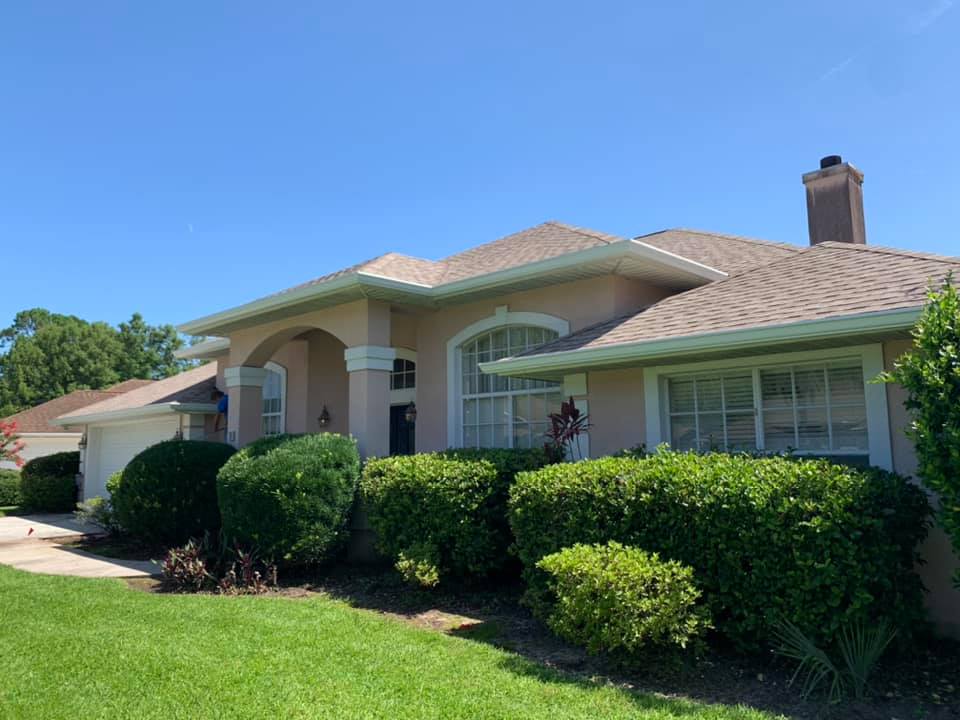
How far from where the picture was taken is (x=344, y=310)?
1160cm

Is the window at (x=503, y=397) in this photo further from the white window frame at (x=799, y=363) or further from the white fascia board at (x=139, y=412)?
the white fascia board at (x=139, y=412)

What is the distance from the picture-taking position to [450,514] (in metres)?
8.23

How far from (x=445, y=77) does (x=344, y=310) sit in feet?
15.3

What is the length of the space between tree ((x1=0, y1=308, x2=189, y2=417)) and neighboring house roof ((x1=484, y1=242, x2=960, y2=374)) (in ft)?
177

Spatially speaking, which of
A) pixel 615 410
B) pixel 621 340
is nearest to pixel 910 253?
pixel 621 340

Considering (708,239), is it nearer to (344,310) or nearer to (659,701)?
(344,310)

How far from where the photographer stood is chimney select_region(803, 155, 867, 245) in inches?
487

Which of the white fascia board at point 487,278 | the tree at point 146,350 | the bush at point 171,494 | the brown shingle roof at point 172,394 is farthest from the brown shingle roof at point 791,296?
the tree at point 146,350

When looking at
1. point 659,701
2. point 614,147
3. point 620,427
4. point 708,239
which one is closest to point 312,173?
point 614,147

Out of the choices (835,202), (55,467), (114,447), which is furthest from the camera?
(55,467)

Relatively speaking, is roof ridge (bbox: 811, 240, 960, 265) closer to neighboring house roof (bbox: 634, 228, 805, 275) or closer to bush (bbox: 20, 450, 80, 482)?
neighboring house roof (bbox: 634, 228, 805, 275)

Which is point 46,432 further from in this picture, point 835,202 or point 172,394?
point 835,202

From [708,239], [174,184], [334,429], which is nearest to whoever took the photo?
[708,239]

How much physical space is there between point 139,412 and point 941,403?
18773mm
